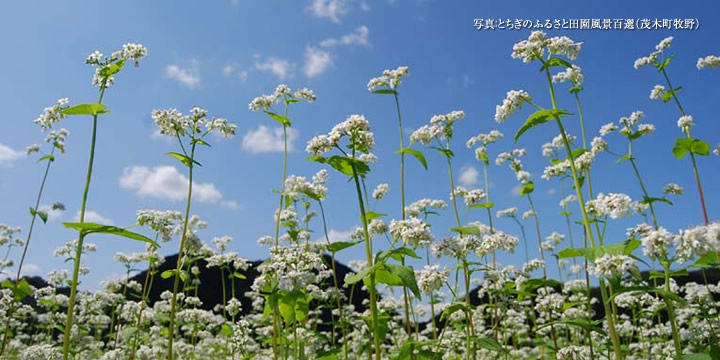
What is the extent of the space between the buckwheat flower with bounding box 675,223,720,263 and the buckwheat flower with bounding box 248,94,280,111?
224 inches

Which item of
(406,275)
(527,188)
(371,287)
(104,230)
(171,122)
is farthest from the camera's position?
(527,188)

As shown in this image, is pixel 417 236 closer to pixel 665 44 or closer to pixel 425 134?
pixel 425 134

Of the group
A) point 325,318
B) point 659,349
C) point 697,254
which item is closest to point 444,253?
point 697,254

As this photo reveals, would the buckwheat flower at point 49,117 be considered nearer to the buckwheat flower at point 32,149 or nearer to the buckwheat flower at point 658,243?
the buckwheat flower at point 32,149

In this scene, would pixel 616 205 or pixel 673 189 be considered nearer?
pixel 616 205

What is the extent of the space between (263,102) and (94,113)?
301 centimetres

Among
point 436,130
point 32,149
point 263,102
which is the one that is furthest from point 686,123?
point 32,149

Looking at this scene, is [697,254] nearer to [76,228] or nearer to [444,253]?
[444,253]

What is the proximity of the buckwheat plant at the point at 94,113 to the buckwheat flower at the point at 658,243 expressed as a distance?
163 inches

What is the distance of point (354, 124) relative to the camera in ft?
14.4

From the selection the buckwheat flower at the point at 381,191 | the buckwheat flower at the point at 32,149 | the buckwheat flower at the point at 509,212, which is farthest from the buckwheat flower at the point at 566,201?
the buckwheat flower at the point at 32,149

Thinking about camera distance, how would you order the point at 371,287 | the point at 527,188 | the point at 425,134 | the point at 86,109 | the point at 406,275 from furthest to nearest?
the point at 527,188 < the point at 425,134 < the point at 86,109 < the point at 371,287 < the point at 406,275

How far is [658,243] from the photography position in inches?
145

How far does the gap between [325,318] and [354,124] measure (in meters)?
12.8
